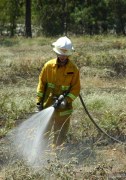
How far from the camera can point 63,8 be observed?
2905 cm

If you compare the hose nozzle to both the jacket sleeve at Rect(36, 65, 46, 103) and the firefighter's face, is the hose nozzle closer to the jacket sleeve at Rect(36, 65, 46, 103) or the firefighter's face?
the jacket sleeve at Rect(36, 65, 46, 103)

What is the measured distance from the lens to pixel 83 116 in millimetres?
6867

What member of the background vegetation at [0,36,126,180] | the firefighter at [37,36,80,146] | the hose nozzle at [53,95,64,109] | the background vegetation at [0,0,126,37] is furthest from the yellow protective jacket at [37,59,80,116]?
the background vegetation at [0,0,126,37]

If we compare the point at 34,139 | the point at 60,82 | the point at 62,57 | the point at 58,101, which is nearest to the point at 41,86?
the point at 60,82

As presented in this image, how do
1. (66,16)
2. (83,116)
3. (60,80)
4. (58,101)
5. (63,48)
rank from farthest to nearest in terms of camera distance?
(66,16), (83,116), (60,80), (58,101), (63,48)

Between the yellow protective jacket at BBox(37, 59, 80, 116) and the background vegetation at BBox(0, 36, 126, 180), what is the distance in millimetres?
714

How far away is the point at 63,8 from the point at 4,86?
1995 cm

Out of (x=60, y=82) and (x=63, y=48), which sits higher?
(x=63, y=48)

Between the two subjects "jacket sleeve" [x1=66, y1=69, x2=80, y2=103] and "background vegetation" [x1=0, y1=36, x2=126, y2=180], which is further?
"jacket sleeve" [x1=66, y1=69, x2=80, y2=103]

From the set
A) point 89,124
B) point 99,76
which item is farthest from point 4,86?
point 89,124

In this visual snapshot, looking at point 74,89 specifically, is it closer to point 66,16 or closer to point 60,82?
point 60,82

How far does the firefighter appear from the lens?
15.9 ft

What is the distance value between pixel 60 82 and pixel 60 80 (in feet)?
0.09

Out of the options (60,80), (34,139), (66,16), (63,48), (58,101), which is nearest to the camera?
(34,139)
